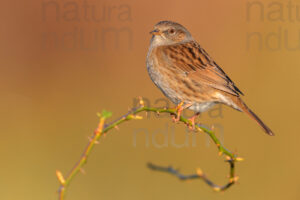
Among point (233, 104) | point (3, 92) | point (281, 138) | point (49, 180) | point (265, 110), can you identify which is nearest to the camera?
point (233, 104)

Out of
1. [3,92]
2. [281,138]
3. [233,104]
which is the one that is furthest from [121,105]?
[233,104]

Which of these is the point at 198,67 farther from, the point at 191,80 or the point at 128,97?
the point at 128,97

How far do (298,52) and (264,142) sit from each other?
1977mm

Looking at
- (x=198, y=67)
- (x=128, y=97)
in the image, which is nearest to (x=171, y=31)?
(x=198, y=67)

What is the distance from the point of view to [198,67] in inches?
187

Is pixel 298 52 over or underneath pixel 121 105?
over

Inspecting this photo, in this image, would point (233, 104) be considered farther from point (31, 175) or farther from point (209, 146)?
point (31, 175)

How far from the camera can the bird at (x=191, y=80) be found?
4.52 metres

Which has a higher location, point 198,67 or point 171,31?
point 171,31

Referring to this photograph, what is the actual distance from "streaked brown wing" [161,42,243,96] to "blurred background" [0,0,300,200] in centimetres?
124

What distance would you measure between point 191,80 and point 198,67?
0.69 ft

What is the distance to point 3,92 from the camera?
24.8ft

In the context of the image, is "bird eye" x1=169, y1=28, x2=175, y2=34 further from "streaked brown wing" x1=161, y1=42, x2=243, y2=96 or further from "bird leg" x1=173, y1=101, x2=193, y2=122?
"bird leg" x1=173, y1=101, x2=193, y2=122

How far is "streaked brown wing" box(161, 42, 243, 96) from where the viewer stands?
462cm
